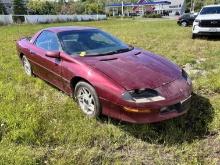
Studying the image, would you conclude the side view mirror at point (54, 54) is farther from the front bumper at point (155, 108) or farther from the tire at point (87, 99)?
the front bumper at point (155, 108)

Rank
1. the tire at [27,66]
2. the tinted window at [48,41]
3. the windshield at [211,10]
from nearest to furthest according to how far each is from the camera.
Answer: the tinted window at [48,41], the tire at [27,66], the windshield at [211,10]

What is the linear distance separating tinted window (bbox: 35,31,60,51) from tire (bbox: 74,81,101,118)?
41.4 inches

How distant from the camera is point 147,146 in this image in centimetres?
408

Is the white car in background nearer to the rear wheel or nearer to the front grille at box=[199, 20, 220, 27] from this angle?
the front grille at box=[199, 20, 220, 27]

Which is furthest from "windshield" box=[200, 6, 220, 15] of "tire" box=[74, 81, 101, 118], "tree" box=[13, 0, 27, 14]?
"tree" box=[13, 0, 27, 14]

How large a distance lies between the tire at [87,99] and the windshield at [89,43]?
2.26 ft

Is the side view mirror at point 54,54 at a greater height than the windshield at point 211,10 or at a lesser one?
lesser

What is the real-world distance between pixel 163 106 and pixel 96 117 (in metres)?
1.01

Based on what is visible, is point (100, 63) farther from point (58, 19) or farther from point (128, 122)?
point (58, 19)

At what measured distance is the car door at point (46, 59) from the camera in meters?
Answer: 5.49

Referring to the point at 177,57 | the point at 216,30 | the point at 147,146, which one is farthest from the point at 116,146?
the point at 216,30

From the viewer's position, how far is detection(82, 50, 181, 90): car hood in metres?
4.37

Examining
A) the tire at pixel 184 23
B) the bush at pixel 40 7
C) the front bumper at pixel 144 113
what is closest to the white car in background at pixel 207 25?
the front bumper at pixel 144 113

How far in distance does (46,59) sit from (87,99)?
1.46 m
